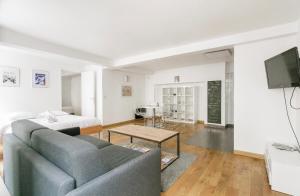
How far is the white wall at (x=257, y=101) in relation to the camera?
259cm

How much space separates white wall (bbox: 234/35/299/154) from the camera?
2594 mm

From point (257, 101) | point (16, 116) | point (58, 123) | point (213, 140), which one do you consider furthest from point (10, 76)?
point (257, 101)

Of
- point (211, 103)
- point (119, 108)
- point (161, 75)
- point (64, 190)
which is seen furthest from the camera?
point (161, 75)

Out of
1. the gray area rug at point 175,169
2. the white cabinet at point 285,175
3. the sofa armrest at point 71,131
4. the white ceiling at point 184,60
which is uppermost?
the white ceiling at point 184,60

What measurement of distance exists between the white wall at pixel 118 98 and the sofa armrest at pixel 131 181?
Result: 4.28 metres

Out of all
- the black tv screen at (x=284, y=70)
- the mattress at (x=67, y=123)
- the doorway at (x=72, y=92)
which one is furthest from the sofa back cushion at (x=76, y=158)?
the doorway at (x=72, y=92)

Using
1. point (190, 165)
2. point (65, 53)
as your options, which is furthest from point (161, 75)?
point (190, 165)

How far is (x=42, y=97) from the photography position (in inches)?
173

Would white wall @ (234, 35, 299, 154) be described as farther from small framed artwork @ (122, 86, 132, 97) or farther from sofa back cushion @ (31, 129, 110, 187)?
small framed artwork @ (122, 86, 132, 97)

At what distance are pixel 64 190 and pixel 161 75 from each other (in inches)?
254

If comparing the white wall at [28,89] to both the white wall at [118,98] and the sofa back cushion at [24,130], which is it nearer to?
the white wall at [118,98]

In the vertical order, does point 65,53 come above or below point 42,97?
above

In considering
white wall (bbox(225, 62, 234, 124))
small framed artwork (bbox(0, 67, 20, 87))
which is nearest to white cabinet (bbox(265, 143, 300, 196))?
white wall (bbox(225, 62, 234, 124))

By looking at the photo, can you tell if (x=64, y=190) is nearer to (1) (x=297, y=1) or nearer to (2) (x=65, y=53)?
(1) (x=297, y=1)
